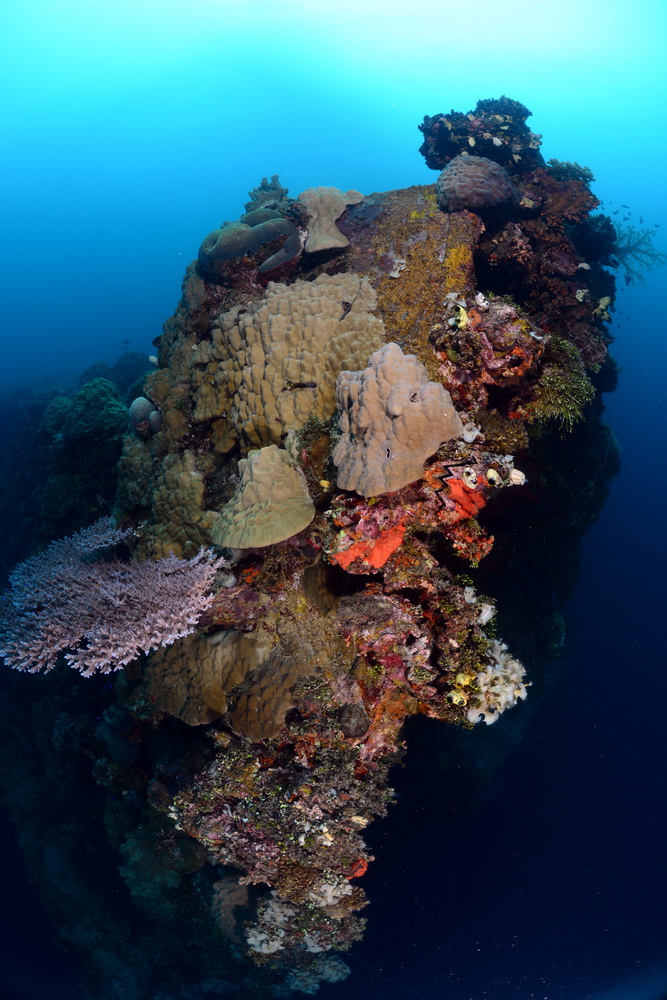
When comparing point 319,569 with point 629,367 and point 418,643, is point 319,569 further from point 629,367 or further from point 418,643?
point 629,367

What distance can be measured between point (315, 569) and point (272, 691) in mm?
1319

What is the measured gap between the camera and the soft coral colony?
4523 mm

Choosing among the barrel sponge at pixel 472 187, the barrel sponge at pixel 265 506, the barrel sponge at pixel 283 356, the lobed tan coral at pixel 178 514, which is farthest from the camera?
the barrel sponge at pixel 472 187

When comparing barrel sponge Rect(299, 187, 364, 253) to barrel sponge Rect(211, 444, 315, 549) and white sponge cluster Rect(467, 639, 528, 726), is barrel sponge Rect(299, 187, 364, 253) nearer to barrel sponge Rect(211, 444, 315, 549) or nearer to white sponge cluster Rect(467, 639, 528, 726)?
barrel sponge Rect(211, 444, 315, 549)

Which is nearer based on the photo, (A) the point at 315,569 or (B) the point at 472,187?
(A) the point at 315,569

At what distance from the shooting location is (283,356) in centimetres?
574

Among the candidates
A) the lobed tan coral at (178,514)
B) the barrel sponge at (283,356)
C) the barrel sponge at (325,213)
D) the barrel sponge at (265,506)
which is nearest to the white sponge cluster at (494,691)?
the barrel sponge at (265,506)

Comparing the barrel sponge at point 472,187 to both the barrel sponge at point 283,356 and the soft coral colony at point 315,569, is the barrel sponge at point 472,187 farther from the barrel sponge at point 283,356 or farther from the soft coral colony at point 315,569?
the barrel sponge at point 283,356

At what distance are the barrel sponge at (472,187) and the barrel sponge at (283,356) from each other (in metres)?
2.02

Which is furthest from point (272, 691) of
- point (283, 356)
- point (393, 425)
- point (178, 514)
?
point (283, 356)

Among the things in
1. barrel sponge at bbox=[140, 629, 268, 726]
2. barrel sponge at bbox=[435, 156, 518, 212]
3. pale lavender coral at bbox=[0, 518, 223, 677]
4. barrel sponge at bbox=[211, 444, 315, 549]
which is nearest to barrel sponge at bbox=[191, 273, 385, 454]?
barrel sponge at bbox=[211, 444, 315, 549]

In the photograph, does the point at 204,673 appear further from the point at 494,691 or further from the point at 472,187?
the point at 472,187

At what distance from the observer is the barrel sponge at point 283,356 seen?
5.49 m

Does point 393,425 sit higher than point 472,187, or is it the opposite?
point 472,187
